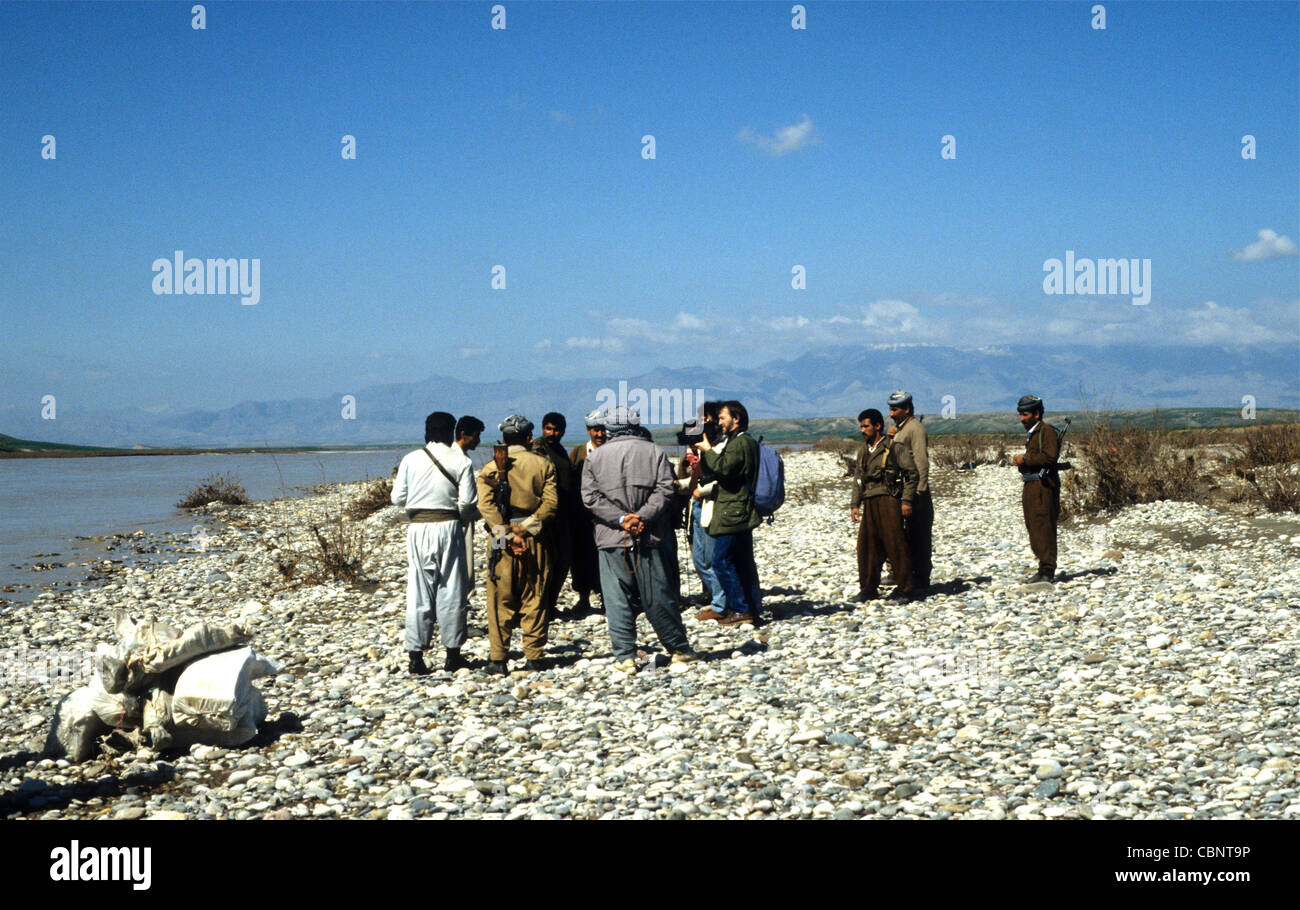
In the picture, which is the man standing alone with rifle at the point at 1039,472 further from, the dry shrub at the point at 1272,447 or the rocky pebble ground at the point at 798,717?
the dry shrub at the point at 1272,447

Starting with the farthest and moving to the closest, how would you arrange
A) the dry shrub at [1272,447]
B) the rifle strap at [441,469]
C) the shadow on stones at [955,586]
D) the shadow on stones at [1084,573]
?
1. the dry shrub at [1272,447]
2. the shadow on stones at [1084,573]
3. the shadow on stones at [955,586]
4. the rifle strap at [441,469]

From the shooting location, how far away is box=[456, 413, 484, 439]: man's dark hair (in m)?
8.77

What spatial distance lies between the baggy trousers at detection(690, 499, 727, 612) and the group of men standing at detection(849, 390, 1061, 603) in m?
1.60

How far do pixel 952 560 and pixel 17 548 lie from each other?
22.1m

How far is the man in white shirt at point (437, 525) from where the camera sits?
27.5 feet

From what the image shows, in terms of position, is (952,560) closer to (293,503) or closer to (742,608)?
(742,608)

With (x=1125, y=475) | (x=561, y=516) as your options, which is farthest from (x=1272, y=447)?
(x=561, y=516)

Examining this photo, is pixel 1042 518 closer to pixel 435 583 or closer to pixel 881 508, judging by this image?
pixel 881 508

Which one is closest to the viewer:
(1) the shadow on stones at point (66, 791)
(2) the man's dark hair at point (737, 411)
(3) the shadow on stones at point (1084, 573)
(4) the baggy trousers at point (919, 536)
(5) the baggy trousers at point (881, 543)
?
(1) the shadow on stones at point (66, 791)

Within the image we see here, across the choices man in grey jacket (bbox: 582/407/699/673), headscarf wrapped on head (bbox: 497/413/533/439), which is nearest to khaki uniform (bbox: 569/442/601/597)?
headscarf wrapped on head (bbox: 497/413/533/439)

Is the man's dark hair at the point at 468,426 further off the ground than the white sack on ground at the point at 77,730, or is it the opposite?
the man's dark hair at the point at 468,426

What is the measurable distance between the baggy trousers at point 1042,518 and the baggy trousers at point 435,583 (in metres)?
6.51

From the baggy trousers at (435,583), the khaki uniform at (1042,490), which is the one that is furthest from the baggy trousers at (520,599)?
the khaki uniform at (1042,490)
